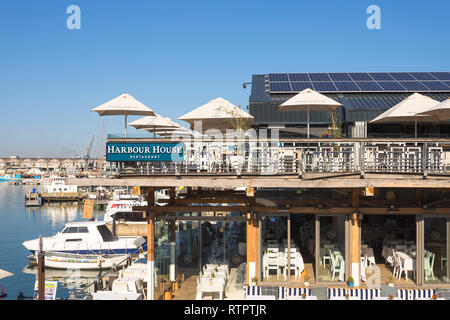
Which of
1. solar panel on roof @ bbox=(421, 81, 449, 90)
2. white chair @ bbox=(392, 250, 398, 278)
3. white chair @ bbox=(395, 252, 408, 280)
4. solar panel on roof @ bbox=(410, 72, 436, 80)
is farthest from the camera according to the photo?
solar panel on roof @ bbox=(410, 72, 436, 80)

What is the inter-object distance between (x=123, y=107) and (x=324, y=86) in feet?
46.8

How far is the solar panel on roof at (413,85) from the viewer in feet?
78.6

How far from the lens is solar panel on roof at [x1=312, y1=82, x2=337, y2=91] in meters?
24.5

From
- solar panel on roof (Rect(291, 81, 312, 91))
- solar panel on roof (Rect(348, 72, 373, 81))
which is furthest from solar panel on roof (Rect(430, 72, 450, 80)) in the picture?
solar panel on roof (Rect(291, 81, 312, 91))

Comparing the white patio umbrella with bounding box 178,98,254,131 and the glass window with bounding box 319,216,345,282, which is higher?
the white patio umbrella with bounding box 178,98,254,131

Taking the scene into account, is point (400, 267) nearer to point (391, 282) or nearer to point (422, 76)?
point (391, 282)

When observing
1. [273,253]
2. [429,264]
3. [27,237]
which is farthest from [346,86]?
[27,237]

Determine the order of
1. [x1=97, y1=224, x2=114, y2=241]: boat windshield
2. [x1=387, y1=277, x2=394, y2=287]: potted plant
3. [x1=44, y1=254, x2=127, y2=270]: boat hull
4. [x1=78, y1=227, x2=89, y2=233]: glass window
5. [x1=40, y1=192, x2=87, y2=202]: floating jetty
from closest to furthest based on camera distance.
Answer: [x1=387, y1=277, x2=394, y2=287]: potted plant → [x1=44, y1=254, x2=127, y2=270]: boat hull → [x1=78, y1=227, x2=89, y2=233]: glass window → [x1=97, y1=224, x2=114, y2=241]: boat windshield → [x1=40, y1=192, x2=87, y2=202]: floating jetty

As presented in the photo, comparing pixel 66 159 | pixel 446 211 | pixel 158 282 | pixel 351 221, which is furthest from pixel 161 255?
pixel 66 159

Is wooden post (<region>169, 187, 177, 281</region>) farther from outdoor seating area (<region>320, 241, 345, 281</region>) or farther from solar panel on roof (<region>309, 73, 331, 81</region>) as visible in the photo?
solar panel on roof (<region>309, 73, 331, 81</region>)

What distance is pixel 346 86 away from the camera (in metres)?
25.1

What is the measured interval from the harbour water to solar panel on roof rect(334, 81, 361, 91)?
1814cm
